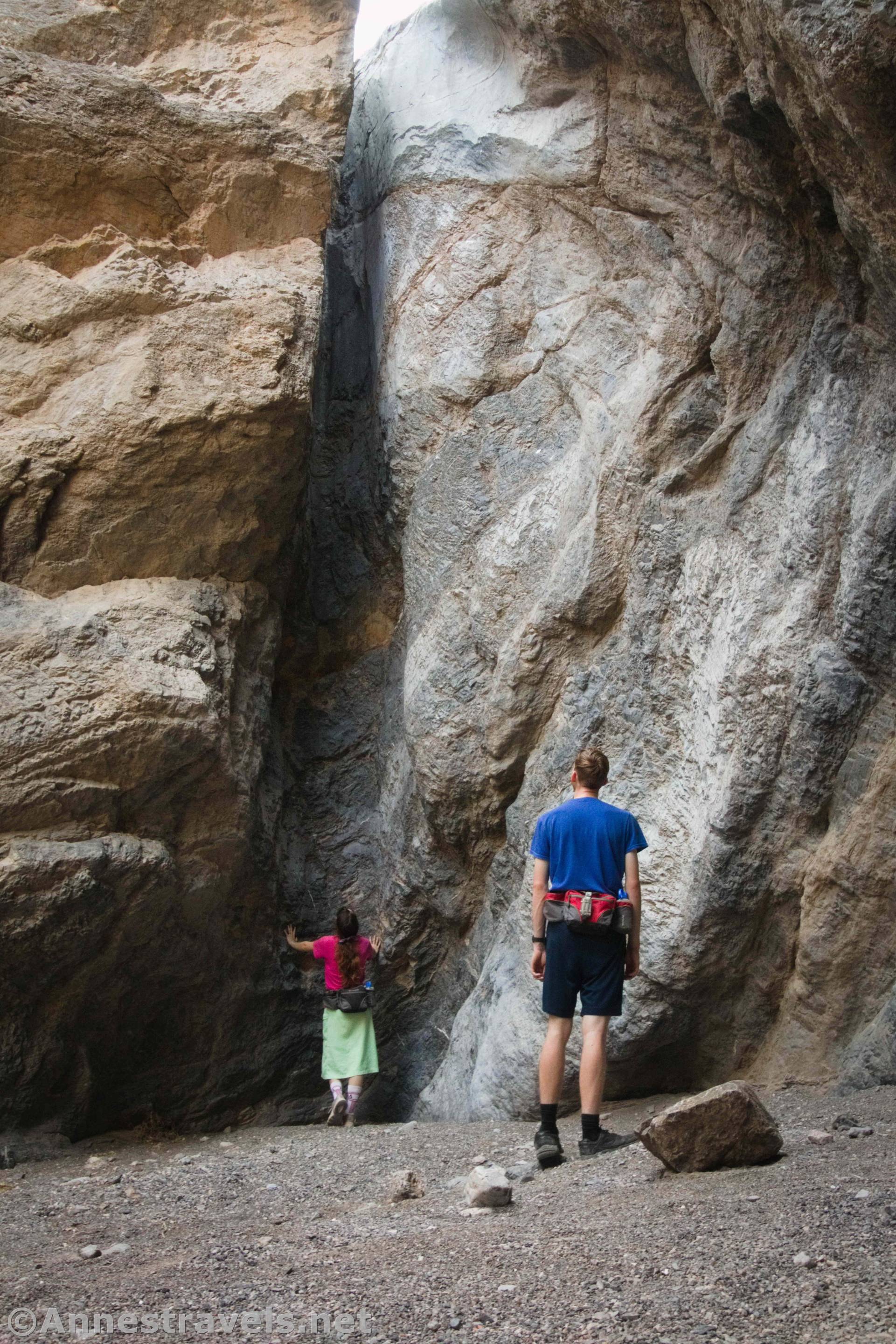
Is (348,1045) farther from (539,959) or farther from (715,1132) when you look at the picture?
(715,1132)

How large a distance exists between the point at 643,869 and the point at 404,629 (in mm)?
2623

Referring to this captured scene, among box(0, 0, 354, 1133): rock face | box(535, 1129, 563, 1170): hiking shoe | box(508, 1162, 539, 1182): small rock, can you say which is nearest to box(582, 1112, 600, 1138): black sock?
box(535, 1129, 563, 1170): hiking shoe

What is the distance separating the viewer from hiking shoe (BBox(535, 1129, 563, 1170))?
13.5 ft

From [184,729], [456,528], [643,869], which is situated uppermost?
[456,528]

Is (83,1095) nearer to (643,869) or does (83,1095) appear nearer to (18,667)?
(18,667)

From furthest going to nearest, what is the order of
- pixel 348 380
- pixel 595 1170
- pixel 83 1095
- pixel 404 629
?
1. pixel 348 380
2. pixel 404 629
3. pixel 83 1095
4. pixel 595 1170

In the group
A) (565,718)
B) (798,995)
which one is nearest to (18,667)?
(565,718)

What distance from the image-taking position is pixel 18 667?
5.78 meters

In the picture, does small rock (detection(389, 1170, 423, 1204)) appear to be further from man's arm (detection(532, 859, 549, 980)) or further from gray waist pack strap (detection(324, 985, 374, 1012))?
gray waist pack strap (detection(324, 985, 374, 1012))

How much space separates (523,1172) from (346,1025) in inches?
110

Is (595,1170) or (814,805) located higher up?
(814,805)

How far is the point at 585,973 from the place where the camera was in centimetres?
421

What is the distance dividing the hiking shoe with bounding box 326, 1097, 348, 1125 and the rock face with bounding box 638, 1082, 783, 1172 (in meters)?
3.28

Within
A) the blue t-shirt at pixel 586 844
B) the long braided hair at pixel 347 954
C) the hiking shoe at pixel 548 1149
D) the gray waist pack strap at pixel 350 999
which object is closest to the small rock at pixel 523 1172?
the hiking shoe at pixel 548 1149
